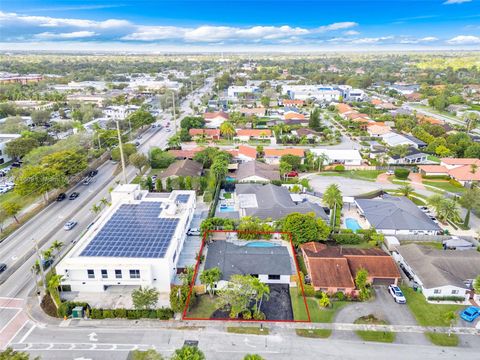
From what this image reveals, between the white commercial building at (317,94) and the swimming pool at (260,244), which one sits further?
the white commercial building at (317,94)

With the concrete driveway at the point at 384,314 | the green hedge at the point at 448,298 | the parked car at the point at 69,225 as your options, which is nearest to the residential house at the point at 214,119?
the parked car at the point at 69,225

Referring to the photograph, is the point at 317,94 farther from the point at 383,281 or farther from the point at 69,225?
the point at 69,225

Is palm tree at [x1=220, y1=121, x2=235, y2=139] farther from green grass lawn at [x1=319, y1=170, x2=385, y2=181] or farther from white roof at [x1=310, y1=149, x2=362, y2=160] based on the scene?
green grass lawn at [x1=319, y1=170, x2=385, y2=181]

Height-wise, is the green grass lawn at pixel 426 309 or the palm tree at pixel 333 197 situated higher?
the palm tree at pixel 333 197

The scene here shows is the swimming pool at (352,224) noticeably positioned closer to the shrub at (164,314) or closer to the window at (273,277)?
the window at (273,277)

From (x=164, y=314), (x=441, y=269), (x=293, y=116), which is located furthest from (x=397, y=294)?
(x=293, y=116)

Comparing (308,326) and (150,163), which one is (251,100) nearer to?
(150,163)

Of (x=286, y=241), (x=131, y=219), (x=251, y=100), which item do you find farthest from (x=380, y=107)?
(x=131, y=219)

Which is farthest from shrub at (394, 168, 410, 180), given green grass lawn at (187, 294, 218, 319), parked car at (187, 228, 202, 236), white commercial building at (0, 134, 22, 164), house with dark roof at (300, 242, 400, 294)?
white commercial building at (0, 134, 22, 164)
